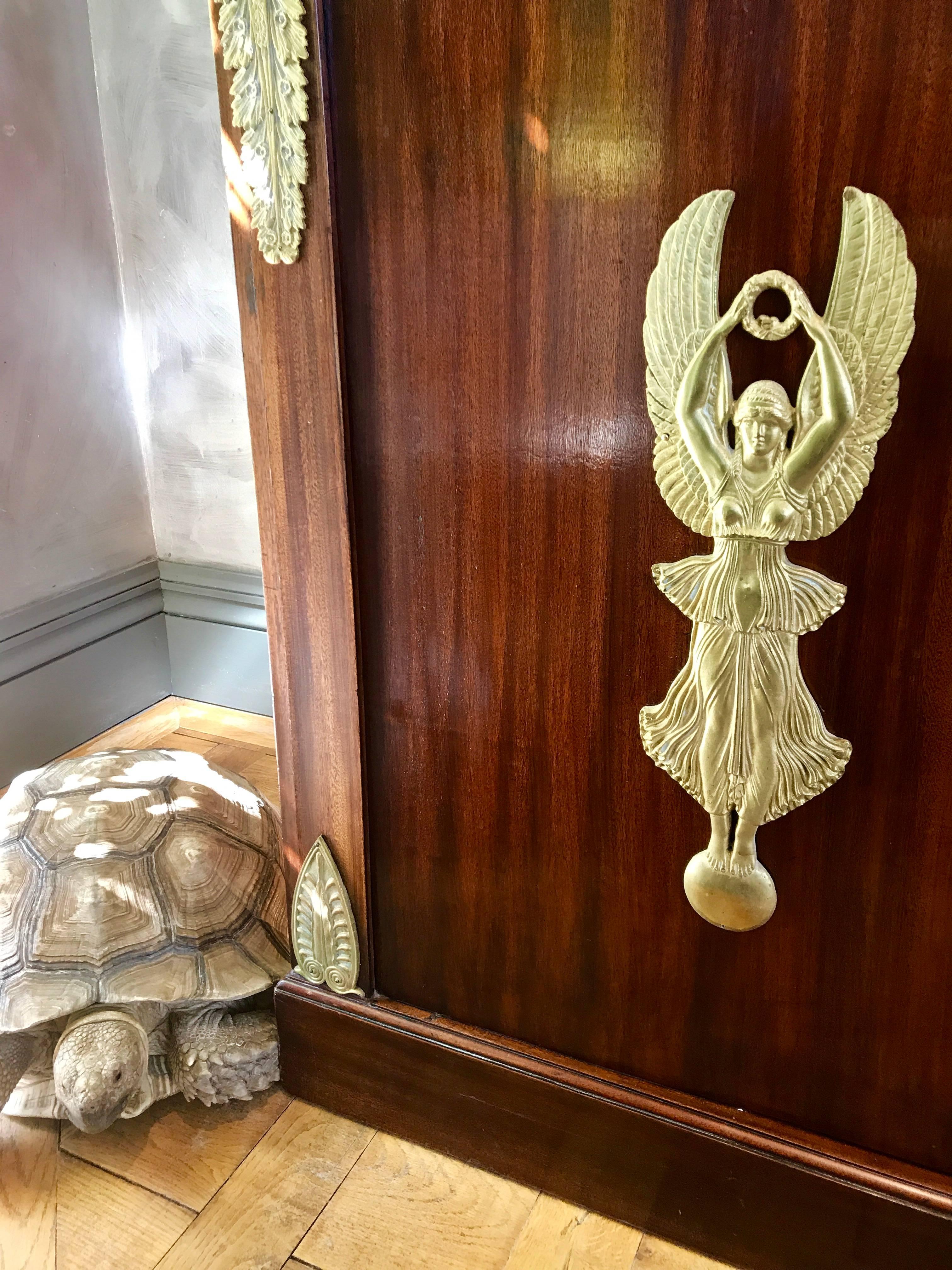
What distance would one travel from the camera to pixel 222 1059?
92cm

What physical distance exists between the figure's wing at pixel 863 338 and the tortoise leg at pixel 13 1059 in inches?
33.9

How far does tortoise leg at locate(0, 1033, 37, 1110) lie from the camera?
0.92m

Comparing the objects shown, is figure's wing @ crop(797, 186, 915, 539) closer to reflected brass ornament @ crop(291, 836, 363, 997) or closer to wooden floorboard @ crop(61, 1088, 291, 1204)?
reflected brass ornament @ crop(291, 836, 363, 997)

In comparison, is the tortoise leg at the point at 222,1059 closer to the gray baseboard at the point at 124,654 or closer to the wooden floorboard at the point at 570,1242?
the wooden floorboard at the point at 570,1242

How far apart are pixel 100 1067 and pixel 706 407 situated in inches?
29.8

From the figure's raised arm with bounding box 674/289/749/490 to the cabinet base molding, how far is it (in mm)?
501

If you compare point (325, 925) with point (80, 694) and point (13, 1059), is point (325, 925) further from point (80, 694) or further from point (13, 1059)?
point (80, 694)

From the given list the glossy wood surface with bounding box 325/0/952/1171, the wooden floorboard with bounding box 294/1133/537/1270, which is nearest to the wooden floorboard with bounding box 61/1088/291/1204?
the wooden floorboard with bounding box 294/1133/537/1270

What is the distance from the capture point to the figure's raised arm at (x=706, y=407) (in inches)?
22.5

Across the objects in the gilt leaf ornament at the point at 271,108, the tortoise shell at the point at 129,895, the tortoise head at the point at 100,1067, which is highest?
the gilt leaf ornament at the point at 271,108

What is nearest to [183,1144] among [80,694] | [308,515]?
[308,515]

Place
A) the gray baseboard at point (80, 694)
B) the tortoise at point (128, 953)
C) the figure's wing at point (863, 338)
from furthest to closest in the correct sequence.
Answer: the gray baseboard at point (80, 694)
the tortoise at point (128, 953)
the figure's wing at point (863, 338)

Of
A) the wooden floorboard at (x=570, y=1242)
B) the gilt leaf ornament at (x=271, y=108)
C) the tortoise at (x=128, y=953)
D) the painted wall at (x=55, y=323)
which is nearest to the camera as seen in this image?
the gilt leaf ornament at (x=271, y=108)

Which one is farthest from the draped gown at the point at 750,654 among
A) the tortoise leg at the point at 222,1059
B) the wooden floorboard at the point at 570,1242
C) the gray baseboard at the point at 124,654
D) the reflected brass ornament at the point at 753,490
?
the gray baseboard at the point at 124,654
